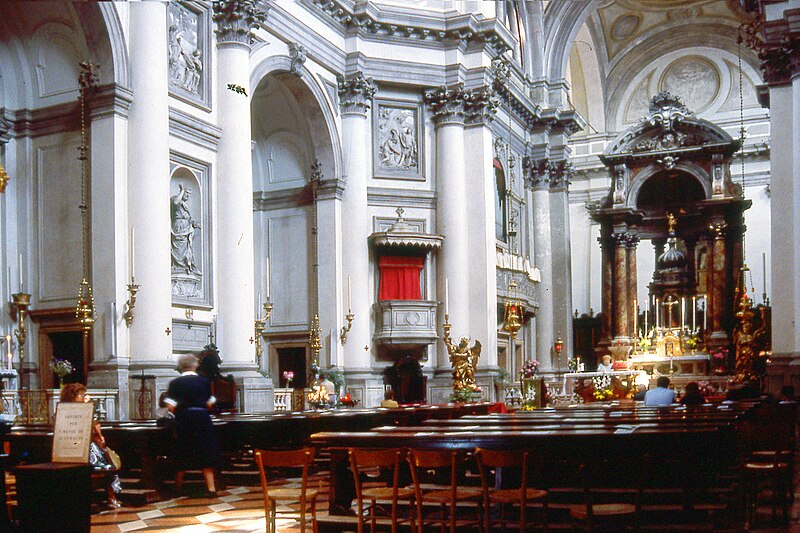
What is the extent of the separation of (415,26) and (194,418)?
1455cm

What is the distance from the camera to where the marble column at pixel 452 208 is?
22.0m

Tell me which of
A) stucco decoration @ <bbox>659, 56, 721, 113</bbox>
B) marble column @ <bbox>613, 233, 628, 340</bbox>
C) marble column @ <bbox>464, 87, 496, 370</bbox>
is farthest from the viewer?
stucco decoration @ <bbox>659, 56, 721, 113</bbox>

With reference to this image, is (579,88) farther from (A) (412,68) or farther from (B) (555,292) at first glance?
(A) (412,68)

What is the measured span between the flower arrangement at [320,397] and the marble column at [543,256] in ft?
38.6

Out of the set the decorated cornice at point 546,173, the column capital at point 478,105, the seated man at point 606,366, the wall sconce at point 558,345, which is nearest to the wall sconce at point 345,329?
the column capital at point 478,105

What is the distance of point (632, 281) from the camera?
98.4ft

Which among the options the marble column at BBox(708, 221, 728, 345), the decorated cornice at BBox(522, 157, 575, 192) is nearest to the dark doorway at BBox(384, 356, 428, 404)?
the decorated cornice at BBox(522, 157, 575, 192)

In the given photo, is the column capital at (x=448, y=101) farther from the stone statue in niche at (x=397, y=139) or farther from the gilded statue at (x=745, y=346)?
the gilded statue at (x=745, y=346)

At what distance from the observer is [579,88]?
119 ft

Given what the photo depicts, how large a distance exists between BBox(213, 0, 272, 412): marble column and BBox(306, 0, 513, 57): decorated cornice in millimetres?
4831

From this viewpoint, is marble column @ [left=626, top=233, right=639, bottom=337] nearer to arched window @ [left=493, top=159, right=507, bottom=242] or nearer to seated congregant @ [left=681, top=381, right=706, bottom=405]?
arched window @ [left=493, top=159, right=507, bottom=242]

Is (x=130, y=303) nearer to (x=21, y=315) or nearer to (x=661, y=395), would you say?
(x=21, y=315)

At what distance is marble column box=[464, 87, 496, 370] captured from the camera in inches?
871

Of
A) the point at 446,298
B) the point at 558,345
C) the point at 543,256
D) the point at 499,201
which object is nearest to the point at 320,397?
the point at 446,298
